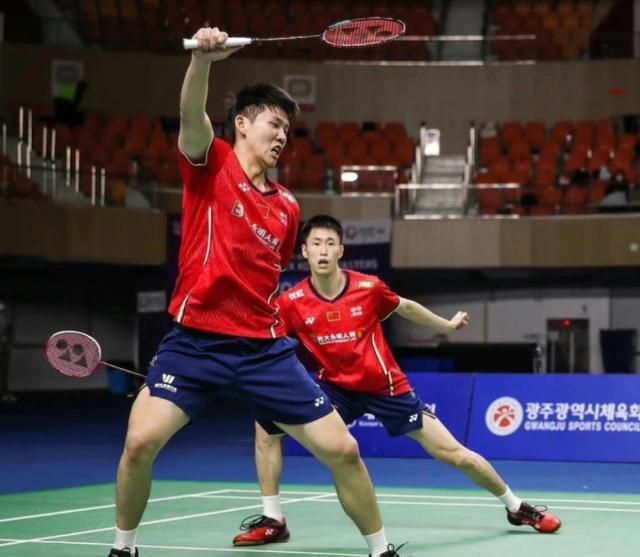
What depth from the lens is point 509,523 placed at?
8914 mm

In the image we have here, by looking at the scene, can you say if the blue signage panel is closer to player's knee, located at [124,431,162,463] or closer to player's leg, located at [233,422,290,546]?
player's leg, located at [233,422,290,546]

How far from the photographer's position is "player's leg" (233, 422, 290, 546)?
7993mm

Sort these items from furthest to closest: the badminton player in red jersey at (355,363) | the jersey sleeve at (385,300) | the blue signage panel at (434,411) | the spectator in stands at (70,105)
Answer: the spectator in stands at (70,105)
the blue signage panel at (434,411)
the jersey sleeve at (385,300)
the badminton player in red jersey at (355,363)

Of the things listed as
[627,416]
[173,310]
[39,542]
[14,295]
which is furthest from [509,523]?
[14,295]

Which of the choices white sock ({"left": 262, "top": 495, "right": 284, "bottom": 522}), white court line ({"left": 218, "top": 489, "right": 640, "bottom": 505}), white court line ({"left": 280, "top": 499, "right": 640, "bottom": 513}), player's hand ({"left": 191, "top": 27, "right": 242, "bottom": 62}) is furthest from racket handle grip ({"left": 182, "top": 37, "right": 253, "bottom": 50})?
white court line ({"left": 218, "top": 489, "right": 640, "bottom": 505})

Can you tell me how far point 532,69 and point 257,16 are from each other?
619cm

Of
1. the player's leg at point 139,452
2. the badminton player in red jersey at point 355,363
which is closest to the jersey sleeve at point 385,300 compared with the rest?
the badminton player in red jersey at point 355,363

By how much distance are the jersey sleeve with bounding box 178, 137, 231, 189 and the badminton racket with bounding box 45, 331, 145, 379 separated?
1597 millimetres

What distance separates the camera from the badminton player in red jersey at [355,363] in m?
8.41

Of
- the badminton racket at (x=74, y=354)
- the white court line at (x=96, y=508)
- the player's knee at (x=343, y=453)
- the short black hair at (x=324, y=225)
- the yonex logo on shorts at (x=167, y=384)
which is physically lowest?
the white court line at (x=96, y=508)

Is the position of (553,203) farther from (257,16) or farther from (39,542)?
(39,542)

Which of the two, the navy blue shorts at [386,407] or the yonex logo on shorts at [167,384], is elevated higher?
the yonex logo on shorts at [167,384]

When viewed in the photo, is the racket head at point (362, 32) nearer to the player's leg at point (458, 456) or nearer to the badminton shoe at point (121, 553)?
the badminton shoe at point (121, 553)

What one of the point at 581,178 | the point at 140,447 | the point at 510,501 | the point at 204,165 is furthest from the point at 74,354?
the point at 581,178
